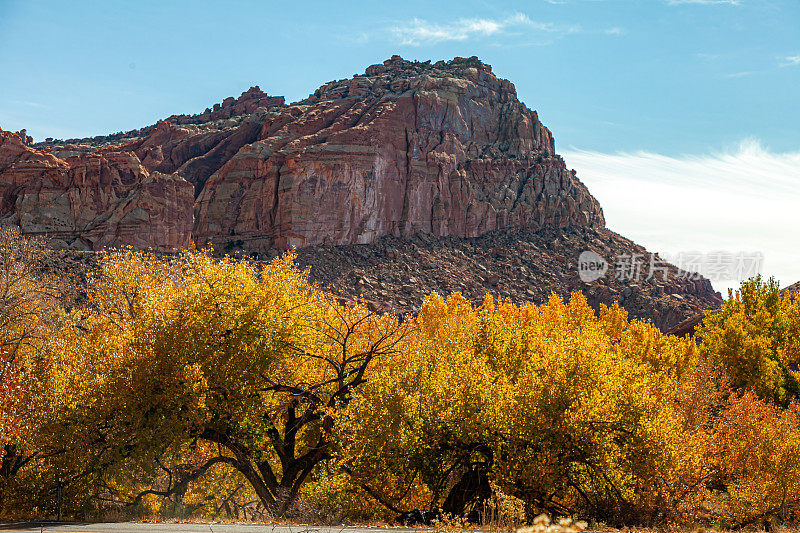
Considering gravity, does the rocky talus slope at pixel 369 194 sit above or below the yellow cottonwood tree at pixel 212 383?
above

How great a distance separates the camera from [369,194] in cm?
12575

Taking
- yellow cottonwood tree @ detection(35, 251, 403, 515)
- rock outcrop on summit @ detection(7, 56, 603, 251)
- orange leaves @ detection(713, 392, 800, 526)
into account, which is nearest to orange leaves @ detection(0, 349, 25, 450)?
yellow cottonwood tree @ detection(35, 251, 403, 515)

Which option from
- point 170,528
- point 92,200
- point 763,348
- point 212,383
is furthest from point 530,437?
point 92,200

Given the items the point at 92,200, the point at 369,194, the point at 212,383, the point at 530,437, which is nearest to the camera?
the point at 530,437

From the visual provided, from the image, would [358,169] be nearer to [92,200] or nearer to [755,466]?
[92,200]

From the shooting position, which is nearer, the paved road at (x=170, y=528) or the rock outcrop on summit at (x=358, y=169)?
the paved road at (x=170, y=528)

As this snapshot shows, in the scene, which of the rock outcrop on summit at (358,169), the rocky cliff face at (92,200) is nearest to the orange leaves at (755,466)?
the rocky cliff face at (92,200)

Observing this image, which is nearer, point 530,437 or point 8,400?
point 8,400

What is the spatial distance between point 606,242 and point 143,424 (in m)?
127

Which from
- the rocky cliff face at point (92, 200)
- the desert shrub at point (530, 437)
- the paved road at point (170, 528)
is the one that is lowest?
the paved road at point (170, 528)

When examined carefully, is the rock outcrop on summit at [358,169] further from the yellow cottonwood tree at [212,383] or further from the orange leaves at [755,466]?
the orange leaves at [755,466]

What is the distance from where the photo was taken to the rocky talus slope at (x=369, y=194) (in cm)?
10431

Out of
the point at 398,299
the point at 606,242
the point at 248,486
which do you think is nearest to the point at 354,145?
the point at 398,299

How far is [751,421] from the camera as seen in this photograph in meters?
25.5
